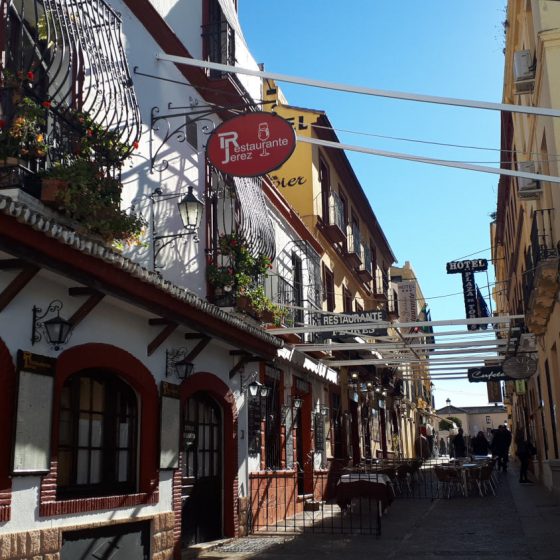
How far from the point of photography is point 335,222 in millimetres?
22516

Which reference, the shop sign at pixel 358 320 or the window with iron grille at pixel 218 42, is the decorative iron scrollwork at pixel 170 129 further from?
the shop sign at pixel 358 320

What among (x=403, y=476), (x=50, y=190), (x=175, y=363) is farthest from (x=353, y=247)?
(x=50, y=190)

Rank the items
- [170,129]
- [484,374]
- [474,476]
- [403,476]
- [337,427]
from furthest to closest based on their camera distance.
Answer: [484,374] < [337,427] < [403,476] < [474,476] < [170,129]

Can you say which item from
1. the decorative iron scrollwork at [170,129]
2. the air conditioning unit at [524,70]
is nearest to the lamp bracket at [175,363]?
the decorative iron scrollwork at [170,129]

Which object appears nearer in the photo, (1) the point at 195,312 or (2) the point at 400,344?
(1) the point at 195,312

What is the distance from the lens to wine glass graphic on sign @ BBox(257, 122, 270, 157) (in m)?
9.66

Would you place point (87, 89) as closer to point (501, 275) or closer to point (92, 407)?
point (92, 407)

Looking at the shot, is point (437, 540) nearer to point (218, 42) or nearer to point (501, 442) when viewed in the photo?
point (218, 42)

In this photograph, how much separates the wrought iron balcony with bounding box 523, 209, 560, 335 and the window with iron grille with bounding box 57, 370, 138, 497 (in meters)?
7.40

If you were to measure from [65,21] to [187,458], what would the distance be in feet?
21.3

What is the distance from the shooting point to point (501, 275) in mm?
41062

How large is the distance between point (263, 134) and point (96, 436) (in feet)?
14.7

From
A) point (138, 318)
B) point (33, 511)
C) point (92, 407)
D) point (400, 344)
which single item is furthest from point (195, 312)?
point (400, 344)

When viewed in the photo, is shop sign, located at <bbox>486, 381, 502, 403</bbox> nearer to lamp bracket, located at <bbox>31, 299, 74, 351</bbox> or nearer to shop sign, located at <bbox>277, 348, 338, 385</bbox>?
shop sign, located at <bbox>277, 348, 338, 385</bbox>
